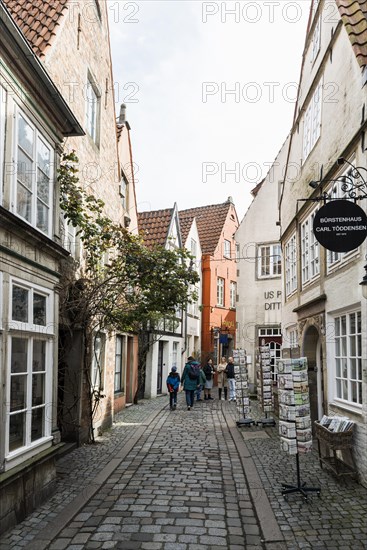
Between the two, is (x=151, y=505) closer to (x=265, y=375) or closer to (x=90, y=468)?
(x=90, y=468)

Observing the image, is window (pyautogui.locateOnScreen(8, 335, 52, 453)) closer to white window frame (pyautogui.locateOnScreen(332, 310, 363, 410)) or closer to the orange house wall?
white window frame (pyautogui.locateOnScreen(332, 310, 363, 410))

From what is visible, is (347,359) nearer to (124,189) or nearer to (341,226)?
(341,226)

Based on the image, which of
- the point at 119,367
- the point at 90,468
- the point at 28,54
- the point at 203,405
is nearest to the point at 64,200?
the point at 28,54

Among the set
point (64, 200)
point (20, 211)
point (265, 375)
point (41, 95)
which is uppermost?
point (41, 95)

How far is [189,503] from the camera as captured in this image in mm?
7250

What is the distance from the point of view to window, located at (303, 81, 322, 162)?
1207 centimetres

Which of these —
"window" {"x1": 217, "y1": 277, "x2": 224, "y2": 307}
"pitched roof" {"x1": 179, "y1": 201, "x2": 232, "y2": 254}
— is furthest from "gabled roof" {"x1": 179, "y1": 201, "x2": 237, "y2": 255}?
"window" {"x1": 217, "y1": 277, "x2": 224, "y2": 307}

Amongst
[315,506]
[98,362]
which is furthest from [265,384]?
[315,506]

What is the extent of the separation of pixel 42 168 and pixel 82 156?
368 cm

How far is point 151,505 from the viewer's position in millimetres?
7141

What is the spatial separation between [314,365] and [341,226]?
19.5 feet

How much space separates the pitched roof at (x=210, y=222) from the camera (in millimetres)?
33594

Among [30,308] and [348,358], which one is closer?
[30,308]

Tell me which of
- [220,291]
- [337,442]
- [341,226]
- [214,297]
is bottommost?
[337,442]
